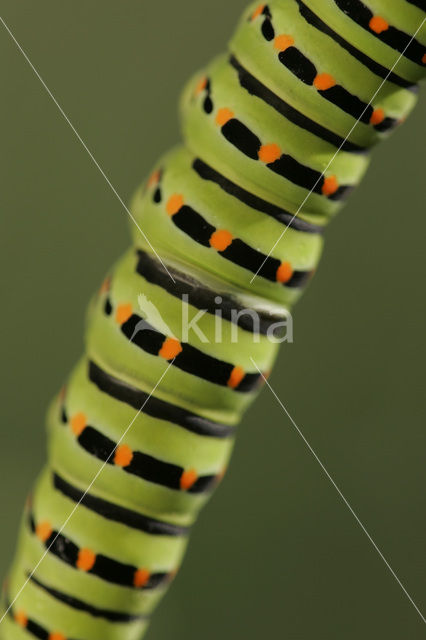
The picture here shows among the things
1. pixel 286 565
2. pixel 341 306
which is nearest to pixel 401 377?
pixel 341 306

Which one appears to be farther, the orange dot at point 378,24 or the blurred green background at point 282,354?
the blurred green background at point 282,354

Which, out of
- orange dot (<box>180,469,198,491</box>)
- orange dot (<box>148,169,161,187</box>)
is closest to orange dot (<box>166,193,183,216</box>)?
orange dot (<box>148,169,161,187</box>)

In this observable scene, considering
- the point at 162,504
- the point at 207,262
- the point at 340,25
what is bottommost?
the point at 162,504

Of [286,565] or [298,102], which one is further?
[286,565]

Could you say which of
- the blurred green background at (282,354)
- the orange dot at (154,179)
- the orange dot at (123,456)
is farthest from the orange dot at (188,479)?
the blurred green background at (282,354)

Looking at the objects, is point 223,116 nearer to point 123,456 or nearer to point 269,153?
point 269,153

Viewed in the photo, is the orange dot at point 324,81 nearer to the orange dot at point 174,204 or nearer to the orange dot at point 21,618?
the orange dot at point 174,204

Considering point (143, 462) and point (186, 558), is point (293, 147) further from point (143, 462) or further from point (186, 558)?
point (186, 558)
